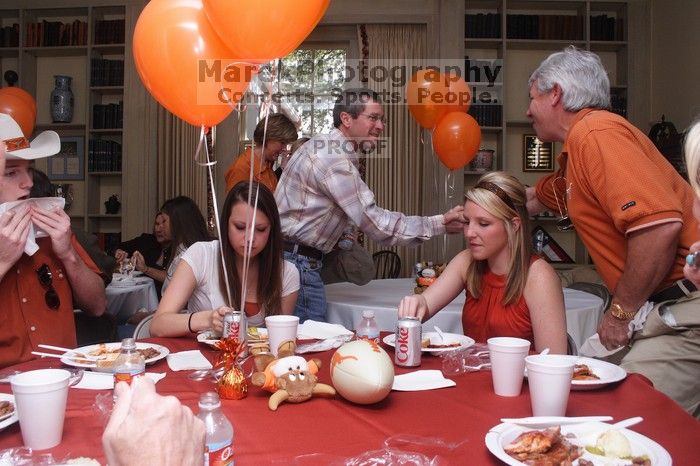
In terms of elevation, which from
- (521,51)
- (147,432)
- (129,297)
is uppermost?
(521,51)

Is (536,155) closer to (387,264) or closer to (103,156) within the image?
(387,264)

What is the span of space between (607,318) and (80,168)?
6.13 meters

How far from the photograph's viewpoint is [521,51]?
638 centimetres

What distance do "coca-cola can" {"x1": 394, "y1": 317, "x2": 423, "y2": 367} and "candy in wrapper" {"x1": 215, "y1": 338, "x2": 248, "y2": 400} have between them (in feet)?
1.37

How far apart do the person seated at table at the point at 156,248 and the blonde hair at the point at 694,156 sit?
3.88m

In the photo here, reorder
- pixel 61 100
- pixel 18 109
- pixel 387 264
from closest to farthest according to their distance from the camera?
pixel 18 109 → pixel 387 264 → pixel 61 100

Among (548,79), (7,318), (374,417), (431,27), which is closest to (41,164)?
(431,27)

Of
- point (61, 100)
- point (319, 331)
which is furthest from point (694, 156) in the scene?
point (61, 100)

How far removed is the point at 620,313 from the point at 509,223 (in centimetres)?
48

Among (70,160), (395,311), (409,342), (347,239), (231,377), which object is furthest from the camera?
(70,160)

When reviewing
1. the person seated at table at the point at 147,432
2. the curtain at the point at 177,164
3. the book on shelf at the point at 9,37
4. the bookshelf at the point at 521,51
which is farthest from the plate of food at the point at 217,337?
the book on shelf at the point at 9,37

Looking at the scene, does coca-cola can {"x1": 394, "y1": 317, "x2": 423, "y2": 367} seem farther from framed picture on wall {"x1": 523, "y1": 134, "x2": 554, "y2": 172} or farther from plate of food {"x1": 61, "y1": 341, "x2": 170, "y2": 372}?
framed picture on wall {"x1": 523, "y1": 134, "x2": 554, "y2": 172}

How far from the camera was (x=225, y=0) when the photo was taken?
59.2 inches

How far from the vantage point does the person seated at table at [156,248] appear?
4.46 m
